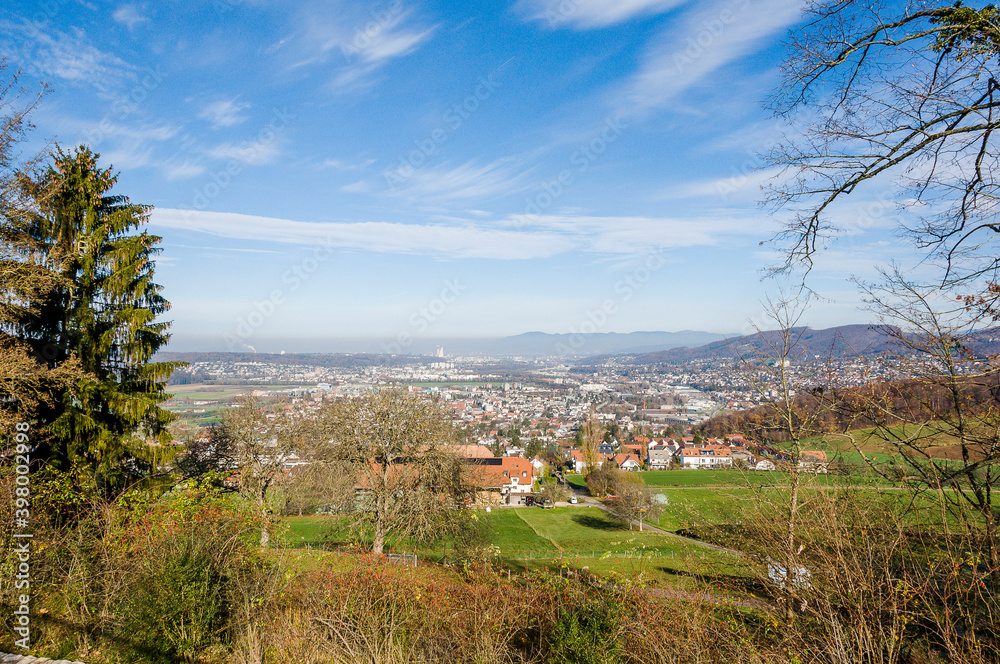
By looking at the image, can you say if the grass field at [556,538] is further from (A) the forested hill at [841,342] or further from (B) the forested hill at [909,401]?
(B) the forested hill at [909,401]

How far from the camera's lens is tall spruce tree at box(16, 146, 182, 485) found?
→ 824 cm

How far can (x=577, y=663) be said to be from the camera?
395 cm

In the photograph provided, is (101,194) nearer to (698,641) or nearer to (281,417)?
(281,417)

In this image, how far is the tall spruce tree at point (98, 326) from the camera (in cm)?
824

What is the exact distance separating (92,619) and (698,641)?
6.84 metres

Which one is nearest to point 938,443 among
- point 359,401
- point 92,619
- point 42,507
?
point 92,619

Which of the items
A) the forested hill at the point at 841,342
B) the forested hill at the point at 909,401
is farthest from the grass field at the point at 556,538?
the forested hill at the point at 909,401

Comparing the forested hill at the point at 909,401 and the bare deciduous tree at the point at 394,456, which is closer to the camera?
the forested hill at the point at 909,401

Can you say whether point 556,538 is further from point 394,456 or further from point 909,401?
point 909,401

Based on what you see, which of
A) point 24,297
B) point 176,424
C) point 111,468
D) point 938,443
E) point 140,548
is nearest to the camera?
point 938,443

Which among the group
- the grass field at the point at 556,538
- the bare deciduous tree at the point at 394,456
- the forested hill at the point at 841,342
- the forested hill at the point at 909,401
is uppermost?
the forested hill at the point at 841,342

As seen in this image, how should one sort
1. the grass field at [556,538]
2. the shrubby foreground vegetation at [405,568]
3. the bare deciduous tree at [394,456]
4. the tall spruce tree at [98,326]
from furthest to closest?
the grass field at [556,538]
the bare deciduous tree at [394,456]
the tall spruce tree at [98,326]
the shrubby foreground vegetation at [405,568]

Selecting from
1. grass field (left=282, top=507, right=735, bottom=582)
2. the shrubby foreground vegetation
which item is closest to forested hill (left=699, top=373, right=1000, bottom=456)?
the shrubby foreground vegetation

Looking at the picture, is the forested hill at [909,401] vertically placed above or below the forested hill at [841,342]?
below
